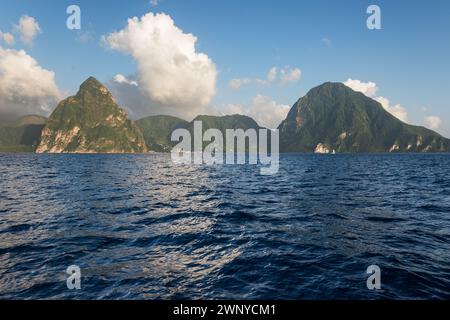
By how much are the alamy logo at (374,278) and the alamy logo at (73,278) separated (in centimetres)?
1180

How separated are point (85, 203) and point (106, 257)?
18237 millimetres

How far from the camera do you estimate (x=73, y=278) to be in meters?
12.9

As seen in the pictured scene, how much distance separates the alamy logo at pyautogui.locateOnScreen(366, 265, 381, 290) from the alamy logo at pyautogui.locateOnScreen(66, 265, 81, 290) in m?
11.8

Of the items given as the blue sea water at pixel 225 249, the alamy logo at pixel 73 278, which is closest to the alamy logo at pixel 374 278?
the blue sea water at pixel 225 249

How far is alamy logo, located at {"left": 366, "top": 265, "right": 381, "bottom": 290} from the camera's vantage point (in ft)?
40.1

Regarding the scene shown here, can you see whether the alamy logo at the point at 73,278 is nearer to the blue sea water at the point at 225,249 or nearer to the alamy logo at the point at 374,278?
the blue sea water at the point at 225,249

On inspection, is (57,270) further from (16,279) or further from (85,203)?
(85,203)

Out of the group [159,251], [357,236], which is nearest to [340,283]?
[357,236]

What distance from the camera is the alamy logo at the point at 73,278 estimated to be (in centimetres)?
1226

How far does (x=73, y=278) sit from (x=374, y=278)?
12882 millimetres

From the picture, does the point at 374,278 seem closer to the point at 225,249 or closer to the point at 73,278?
the point at 225,249

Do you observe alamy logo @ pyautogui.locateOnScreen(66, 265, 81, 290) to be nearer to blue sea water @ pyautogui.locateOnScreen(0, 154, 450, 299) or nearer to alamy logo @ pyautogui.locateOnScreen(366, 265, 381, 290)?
blue sea water @ pyautogui.locateOnScreen(0, 154, 450, 299)

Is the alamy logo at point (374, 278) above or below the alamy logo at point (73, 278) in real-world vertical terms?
above

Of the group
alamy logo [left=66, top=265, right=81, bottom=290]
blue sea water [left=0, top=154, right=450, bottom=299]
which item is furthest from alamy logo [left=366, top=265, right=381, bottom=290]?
alamy logo [left=66, top=265, right=81, bottom=290]
